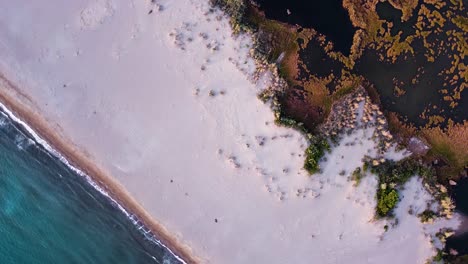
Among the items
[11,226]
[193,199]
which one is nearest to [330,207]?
Answer: [193,199]

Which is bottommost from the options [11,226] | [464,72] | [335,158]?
[11,226]

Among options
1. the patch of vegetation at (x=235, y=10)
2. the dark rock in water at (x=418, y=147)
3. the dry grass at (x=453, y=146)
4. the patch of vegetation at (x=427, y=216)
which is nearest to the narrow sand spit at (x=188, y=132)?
the patch of vegetation at (x=235, y=10)

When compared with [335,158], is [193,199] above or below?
below

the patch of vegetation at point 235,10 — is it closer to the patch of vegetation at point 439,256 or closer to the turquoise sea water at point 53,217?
the turquoise sea water at point 53,217

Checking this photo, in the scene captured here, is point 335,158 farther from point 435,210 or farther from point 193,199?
point 193,199

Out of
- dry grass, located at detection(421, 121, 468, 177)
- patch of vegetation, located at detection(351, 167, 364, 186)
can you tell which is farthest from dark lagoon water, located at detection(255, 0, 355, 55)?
dry grass, located at detection(421, 121, 468, 177)
